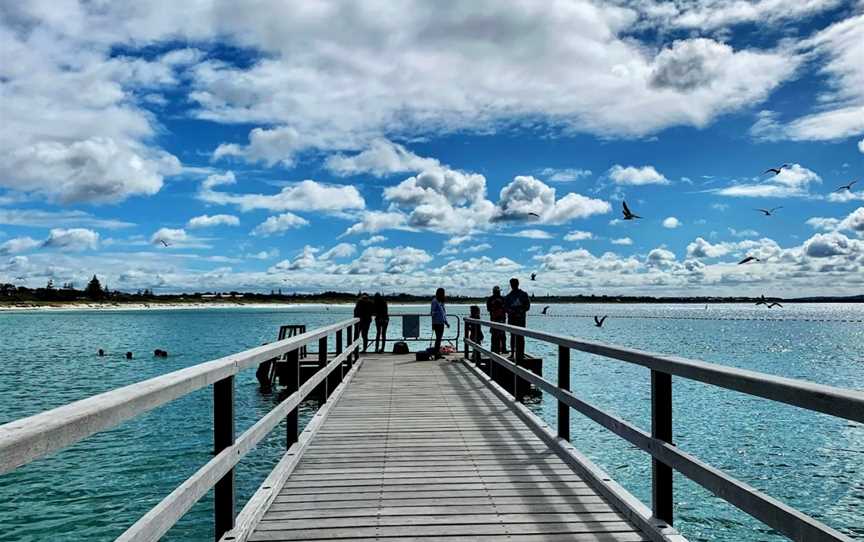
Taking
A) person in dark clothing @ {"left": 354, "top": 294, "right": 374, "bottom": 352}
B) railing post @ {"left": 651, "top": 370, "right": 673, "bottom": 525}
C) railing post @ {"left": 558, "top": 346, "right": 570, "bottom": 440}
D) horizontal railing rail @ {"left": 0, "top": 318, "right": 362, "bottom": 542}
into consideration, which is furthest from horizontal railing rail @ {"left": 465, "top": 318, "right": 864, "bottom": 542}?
person in dark clothing @ {"left": 354, "top": 294, "right": 374, "bottom": 352}

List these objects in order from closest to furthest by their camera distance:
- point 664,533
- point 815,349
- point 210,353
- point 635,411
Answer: point 664,533, point 635,411, point 210,353, point 815,349

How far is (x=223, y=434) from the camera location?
3.68 meters

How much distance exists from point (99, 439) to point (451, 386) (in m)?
8.11

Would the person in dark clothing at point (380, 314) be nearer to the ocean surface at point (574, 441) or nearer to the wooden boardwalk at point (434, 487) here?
the ocean surface at point (574, 441)

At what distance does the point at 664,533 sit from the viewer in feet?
12.8

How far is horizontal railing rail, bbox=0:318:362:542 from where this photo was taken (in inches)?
69.7

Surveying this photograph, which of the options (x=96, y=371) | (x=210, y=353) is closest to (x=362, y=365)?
(x=96, y=371)

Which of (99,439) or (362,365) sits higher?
(362,365)

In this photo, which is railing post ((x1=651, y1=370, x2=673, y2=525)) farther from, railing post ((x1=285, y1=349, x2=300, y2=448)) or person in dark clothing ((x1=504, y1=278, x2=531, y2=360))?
person in dark clothing ((x1=504, y1=278, x2=531, y2=360))

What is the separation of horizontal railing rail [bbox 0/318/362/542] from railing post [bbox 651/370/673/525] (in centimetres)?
248

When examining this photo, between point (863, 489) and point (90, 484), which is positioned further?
point (863, 489)

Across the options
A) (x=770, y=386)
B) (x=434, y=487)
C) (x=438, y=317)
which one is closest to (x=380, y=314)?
(x=438, y=317)

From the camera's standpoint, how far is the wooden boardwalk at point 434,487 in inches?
168

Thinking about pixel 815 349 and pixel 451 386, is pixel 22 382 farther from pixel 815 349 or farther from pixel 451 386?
pixel 815 349
